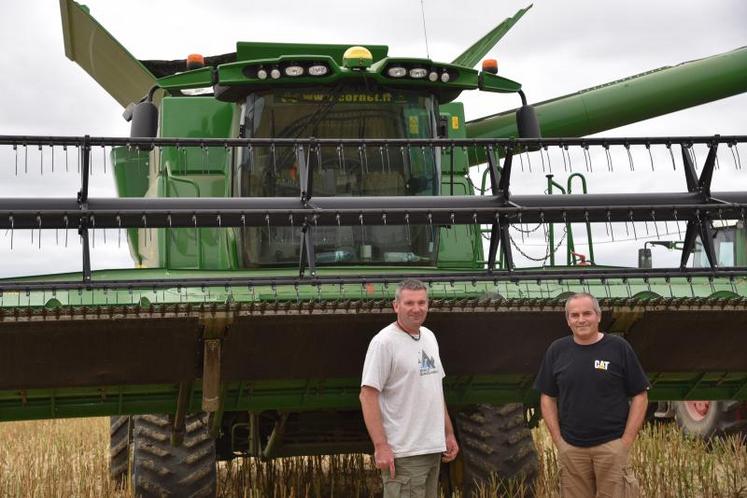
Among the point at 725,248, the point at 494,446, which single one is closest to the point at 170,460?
the point at 494,446

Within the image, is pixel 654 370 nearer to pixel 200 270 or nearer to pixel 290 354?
pixel 290 354

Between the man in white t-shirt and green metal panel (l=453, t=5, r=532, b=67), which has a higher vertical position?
green metal panel (l=453, t=5, r=532, b=67)

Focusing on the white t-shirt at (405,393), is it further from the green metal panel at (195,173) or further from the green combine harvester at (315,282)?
the green metal panel at (195,173)

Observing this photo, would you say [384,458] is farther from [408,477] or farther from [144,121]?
[144,121]

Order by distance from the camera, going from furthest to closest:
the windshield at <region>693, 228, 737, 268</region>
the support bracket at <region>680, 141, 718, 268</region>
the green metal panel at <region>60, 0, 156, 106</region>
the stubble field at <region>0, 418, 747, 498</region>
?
the windshield at <region>693, 228, 737, 268</region> → the green metal panel at <region>60, 0, 156, 106</region> → the stubble field at <region>0, 418, 747, 498</region> → the support bracket at <region>680, 141, 718, 268</region>

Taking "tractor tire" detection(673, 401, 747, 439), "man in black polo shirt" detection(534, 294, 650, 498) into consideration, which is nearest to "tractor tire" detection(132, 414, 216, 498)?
"man in black polo shirt" detection(534, 294, 650, 498)

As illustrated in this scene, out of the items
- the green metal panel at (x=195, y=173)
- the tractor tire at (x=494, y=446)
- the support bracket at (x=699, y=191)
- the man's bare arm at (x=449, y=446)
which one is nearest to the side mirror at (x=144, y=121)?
the green metal panel at (x=195, y=173)

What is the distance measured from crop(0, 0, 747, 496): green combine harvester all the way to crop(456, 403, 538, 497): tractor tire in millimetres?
10

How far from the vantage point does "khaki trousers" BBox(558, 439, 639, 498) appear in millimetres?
3562

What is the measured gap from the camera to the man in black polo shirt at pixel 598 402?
3562 millimetres

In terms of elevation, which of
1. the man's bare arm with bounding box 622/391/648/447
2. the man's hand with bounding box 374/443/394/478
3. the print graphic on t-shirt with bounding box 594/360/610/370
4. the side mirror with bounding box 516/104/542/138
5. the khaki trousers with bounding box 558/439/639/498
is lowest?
the khaki trousers with bounding box 558/439/639/498

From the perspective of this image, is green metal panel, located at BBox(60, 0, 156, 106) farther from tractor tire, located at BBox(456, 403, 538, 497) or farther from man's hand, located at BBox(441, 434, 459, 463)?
man's hand, located at BBox(441, 434, 459, 463)

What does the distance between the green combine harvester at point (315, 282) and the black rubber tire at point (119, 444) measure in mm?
14

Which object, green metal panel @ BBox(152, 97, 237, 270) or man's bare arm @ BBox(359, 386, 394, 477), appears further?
green metal panel @ BBox(152, 97, 237, 270)
